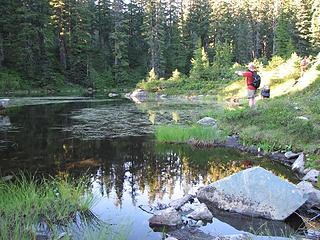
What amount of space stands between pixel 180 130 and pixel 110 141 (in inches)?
106

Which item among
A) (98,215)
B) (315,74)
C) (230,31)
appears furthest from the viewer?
(230,31)

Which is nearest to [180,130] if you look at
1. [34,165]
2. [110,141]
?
[110,141]

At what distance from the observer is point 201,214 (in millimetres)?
7141

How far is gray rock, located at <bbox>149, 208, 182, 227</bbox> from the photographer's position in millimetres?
6809

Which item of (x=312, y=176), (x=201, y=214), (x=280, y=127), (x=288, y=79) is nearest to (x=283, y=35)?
(x=288, y=79)

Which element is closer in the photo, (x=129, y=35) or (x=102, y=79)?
(x=102, y=79)

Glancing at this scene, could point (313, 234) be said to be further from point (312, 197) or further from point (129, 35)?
point (129, 35)

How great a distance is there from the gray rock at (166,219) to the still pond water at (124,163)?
163mm

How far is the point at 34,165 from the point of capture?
11.0 metres

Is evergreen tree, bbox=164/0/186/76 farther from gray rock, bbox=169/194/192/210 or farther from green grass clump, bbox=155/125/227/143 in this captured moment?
gray rock, bbox=169/194/192/210

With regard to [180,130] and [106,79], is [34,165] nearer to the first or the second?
[180,130]

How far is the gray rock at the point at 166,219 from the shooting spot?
22.3 ft

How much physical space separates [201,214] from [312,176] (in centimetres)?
367

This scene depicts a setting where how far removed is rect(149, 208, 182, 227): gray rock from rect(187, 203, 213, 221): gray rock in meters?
0.34
